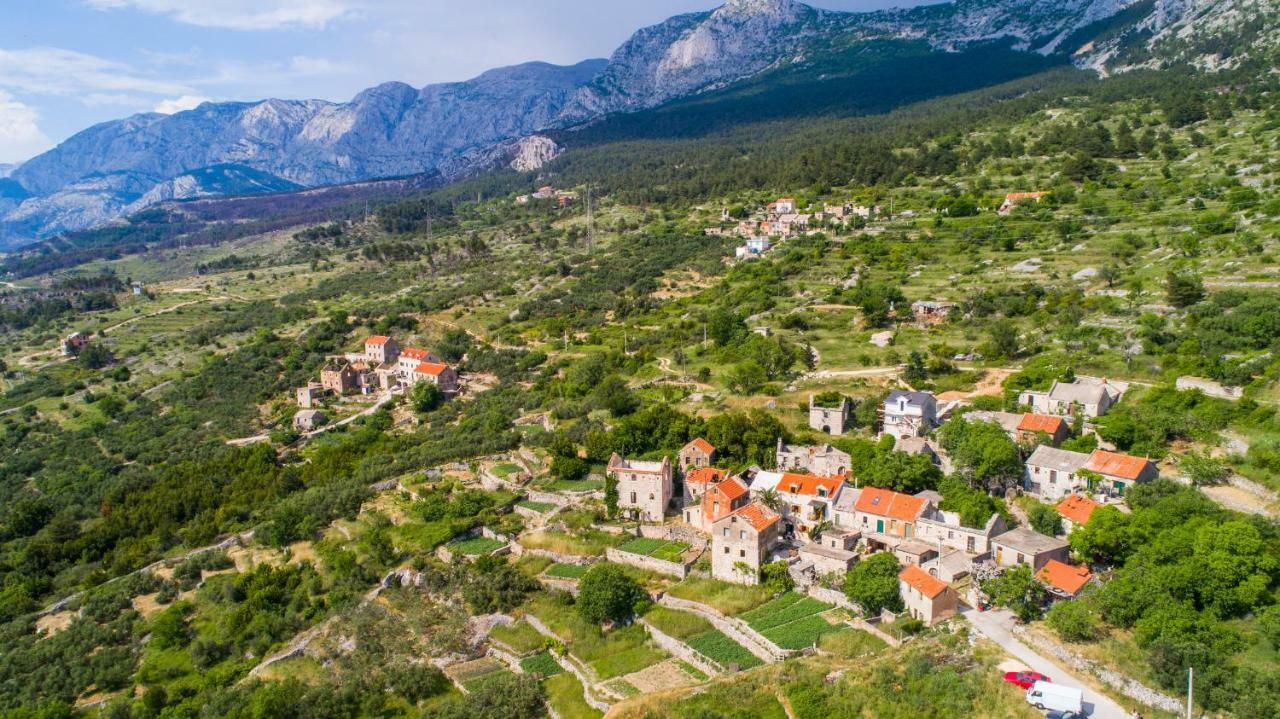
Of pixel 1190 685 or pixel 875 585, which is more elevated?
pixel 1190 685

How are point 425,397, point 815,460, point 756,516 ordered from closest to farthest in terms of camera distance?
point 756,516 → point 815,460 → point 425,397

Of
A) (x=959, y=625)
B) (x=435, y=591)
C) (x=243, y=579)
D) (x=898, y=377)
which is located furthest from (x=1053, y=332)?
(x=243, y=579)

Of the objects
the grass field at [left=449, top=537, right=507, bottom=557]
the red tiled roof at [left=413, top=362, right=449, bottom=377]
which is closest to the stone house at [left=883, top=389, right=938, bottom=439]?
the grass field at [left=449, top=537, right=507, bottom=557]

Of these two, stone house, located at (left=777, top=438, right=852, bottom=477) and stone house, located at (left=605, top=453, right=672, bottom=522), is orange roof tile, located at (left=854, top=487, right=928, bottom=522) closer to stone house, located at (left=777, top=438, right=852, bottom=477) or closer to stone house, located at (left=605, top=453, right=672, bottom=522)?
stone house, located at (left=777, top=438, right=852, bottom=477)

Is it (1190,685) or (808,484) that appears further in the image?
(808,484)


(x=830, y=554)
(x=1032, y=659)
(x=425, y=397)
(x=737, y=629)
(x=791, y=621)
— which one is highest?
(x=830, y=554)

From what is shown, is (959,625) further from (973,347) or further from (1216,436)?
(973,347)

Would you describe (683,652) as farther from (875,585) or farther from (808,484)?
(808,484)

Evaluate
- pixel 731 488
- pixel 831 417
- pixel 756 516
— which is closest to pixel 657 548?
pixel 731 488
